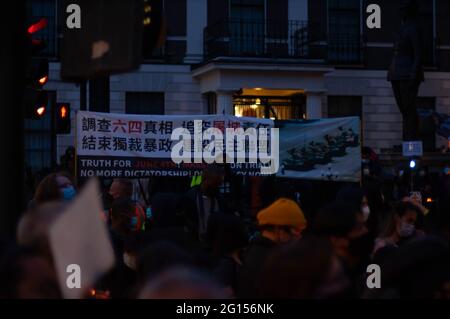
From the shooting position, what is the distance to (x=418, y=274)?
3.80 meters

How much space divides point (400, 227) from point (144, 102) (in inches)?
712

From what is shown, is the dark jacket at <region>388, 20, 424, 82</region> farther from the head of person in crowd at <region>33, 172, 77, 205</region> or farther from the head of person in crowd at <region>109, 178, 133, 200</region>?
the head of person in crowd at <region>33, 172, 77, 205</region>

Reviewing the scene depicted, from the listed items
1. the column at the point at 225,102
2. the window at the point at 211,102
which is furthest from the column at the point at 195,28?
→ the column at the point at 225,102

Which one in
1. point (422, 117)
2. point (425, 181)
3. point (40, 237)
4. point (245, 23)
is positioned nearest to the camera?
point (40, 237)

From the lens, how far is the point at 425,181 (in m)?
13.9

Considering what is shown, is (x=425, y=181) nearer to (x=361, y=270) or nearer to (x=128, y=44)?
(x=361, y=270)

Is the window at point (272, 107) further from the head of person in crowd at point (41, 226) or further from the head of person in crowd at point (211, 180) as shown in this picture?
the head of person in crowd at point (41, 226)

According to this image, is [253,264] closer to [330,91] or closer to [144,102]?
[144,102]

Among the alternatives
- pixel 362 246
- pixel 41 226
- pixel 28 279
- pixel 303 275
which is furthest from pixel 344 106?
pixel 28 279

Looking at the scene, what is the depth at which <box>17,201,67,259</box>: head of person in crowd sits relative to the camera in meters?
3.20

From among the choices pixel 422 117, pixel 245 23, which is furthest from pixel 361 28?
pixel 422 117

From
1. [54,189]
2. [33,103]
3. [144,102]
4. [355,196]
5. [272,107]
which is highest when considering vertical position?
[144,102]

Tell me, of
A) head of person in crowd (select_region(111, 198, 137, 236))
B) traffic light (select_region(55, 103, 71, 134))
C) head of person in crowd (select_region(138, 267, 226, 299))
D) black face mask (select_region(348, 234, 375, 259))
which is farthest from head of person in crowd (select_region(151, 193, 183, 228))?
traffic light (select_region(55, 103, 71, 134))
